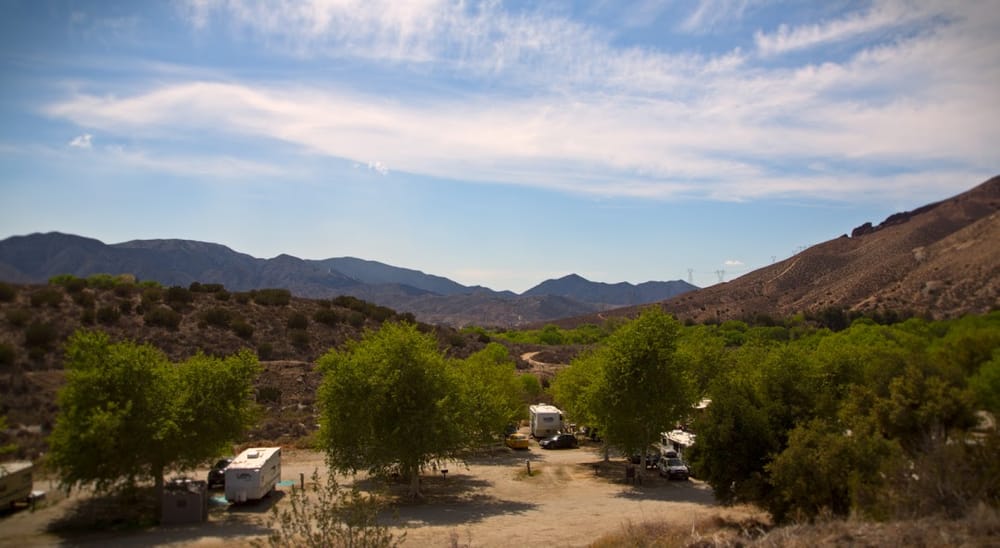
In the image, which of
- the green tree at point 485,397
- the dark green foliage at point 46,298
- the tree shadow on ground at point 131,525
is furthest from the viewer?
the dark green foliage at point 46,298

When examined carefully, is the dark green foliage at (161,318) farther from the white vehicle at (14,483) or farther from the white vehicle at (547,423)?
the white vehicle at (14,483)

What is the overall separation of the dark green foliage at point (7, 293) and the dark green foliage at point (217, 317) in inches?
596

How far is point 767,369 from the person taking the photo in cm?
2552

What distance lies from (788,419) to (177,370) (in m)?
23.9

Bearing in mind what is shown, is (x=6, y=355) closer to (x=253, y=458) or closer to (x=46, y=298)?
(x=46, y=298)

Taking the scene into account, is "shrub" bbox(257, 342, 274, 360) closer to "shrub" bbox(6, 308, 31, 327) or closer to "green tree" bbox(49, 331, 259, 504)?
"shrub" bbox(6, 308, 31, 327)

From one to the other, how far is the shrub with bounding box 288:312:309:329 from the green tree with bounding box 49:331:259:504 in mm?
43987

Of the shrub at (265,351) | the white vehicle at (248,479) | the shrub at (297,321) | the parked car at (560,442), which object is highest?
the shrub at (297,321)

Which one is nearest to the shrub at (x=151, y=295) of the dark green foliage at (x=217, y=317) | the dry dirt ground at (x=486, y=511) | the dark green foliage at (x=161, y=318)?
the dark green foliage at (x=161, y=318)

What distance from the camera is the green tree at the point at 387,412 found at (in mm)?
27172

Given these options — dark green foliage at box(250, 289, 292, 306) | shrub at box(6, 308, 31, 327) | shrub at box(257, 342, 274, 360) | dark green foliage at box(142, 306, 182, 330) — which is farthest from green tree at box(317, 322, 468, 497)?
dark green foliage at box(250, 289, 292, 306)

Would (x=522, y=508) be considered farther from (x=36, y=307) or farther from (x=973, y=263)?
(x=973, y=263)

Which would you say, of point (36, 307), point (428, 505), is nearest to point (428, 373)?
point (428, 505)

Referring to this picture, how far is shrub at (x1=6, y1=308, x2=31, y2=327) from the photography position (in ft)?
167
